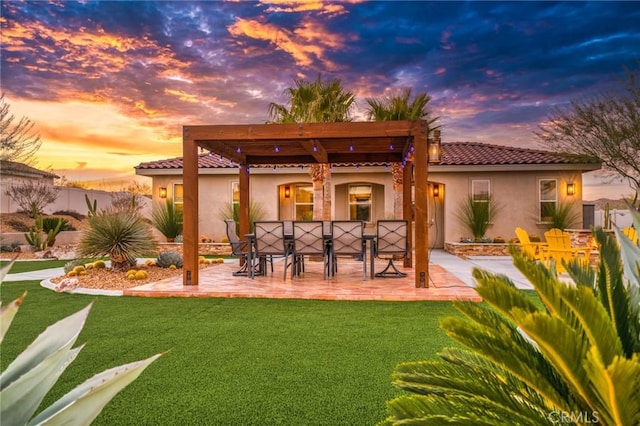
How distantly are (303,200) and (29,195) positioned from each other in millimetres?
13088

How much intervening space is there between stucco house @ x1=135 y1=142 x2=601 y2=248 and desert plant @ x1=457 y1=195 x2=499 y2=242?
33 centimetres

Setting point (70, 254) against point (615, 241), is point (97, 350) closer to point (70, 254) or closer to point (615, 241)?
point (615, 241)

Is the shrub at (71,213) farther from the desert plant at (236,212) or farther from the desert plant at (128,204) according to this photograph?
the desert plant at (236,212)

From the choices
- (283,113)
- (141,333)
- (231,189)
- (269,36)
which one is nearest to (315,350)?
(141,333)

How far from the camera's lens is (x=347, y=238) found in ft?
26.6

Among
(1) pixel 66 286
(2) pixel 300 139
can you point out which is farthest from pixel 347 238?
(1) pixel 66 286

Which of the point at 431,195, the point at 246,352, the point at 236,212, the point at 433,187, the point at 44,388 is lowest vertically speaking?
the point at 246,352

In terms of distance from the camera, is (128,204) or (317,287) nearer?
(317,287)

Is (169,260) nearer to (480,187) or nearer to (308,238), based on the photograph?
(308,238)

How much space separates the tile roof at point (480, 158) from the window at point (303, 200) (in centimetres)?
220

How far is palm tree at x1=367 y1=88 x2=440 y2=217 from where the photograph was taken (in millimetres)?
12430

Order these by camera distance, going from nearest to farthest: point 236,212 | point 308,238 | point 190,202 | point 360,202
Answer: point 190,202
point 308,238
point 236,212
point 360,202

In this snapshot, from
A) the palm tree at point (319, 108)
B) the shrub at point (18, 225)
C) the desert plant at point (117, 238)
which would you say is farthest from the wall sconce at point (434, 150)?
the shrub at point (18, 225)

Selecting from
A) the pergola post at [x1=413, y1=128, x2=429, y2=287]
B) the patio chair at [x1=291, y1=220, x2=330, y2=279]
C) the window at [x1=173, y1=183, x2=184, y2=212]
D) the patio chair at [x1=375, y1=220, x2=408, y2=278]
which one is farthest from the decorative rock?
the window at [x1=173, y1=183, x2=184, y2=212]
